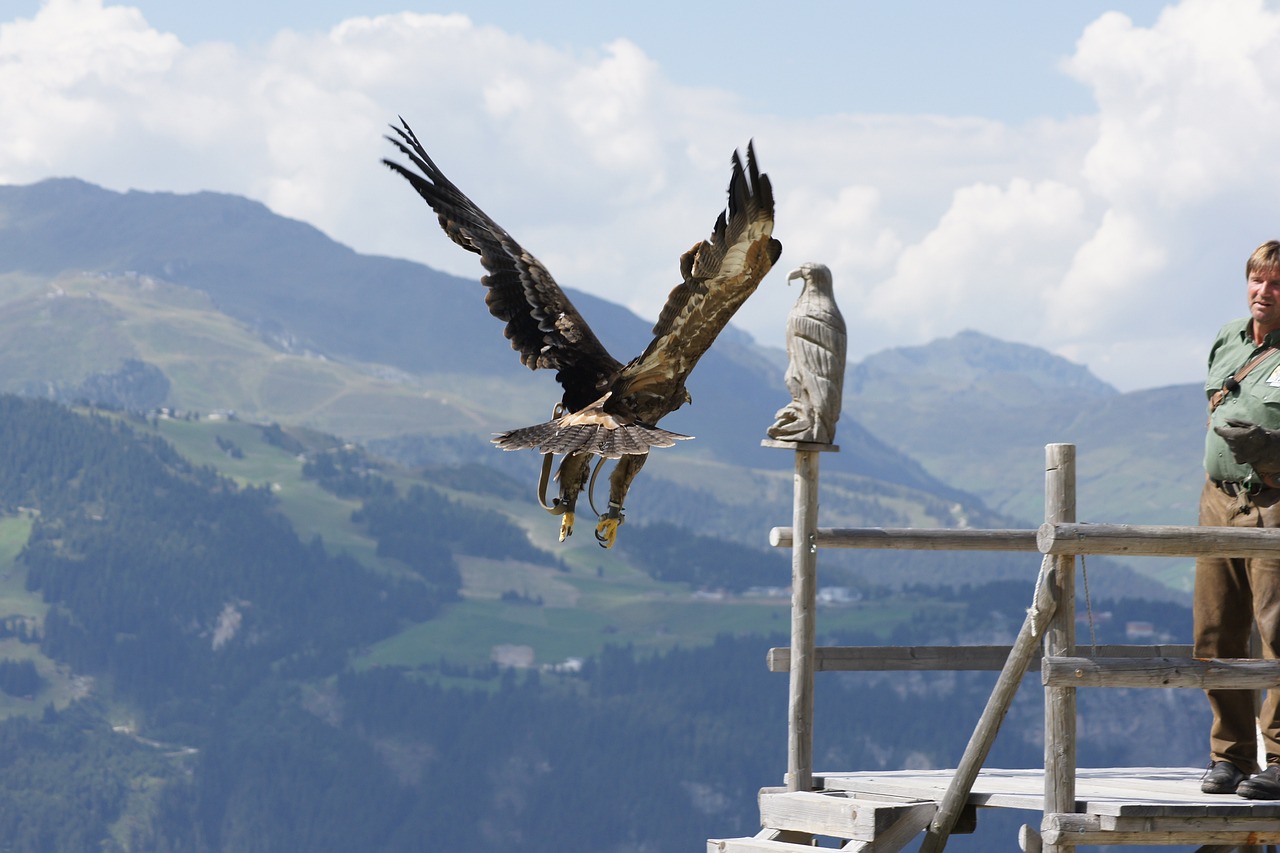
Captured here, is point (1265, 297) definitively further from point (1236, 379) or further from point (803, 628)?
point (803, 628)

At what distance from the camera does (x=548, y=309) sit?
36.6 feet

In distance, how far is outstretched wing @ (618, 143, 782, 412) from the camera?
942 cm

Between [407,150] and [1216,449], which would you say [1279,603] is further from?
[407,150]

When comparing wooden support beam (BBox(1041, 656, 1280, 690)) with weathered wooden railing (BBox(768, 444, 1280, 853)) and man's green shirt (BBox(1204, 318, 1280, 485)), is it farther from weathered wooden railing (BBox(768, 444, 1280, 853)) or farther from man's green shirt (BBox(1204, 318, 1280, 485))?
man's green shirt (BBox(1204, 318, 1280, 485))

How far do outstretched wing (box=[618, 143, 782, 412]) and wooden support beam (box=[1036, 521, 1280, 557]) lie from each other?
220 centimetres

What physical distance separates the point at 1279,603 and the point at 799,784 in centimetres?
330

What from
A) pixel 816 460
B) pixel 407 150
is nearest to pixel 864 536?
pixel 816 460

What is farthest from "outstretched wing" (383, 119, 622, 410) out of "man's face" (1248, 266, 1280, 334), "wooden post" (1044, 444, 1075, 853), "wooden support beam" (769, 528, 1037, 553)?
"man's face" (1248, 266, 1280, 334)

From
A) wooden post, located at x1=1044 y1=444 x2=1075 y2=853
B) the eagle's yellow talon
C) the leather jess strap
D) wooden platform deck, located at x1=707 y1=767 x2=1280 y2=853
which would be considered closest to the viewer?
wooden post, located at x1=1044 y1=444 x2=1075 y2=853

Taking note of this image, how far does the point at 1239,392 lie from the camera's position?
30.7 ft

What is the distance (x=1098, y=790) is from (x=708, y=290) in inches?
140

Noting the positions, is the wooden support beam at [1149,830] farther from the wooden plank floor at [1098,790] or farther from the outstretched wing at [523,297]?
the outstretched wing at [523,297]

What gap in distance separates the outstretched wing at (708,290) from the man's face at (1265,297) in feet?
8.19

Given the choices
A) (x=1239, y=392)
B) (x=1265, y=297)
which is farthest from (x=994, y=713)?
(x=1265, y=297)
